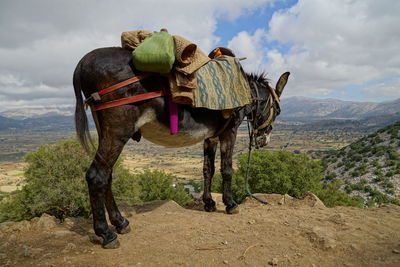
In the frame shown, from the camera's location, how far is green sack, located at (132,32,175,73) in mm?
3713

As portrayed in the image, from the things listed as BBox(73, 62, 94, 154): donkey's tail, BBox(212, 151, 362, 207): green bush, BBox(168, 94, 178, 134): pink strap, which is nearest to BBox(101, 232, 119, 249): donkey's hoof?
BBox(73, 62, 94, 154): donkey's tail

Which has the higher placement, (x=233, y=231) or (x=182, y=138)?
(x=182, y=138)

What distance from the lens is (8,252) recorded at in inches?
150

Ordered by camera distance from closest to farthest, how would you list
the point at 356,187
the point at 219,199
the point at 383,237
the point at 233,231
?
the point at 383,237 < the point at 233,231 < the point at 219,199 < the point at 356,187

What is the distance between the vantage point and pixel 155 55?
371cm

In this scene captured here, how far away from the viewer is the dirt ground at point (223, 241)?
346cm

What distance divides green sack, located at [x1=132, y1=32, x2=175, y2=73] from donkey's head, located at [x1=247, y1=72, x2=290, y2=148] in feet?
9.37

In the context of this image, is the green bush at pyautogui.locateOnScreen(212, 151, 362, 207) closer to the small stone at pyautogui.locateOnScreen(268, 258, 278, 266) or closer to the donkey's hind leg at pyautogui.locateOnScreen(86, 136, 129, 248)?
the small stone at pyautogui.locateOnScreen(268, 258, 278, 266)

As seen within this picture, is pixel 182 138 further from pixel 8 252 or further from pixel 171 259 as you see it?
pixel 8 252

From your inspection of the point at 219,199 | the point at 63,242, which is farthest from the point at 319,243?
the point at 219,199

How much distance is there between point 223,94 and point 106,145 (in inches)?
89.5

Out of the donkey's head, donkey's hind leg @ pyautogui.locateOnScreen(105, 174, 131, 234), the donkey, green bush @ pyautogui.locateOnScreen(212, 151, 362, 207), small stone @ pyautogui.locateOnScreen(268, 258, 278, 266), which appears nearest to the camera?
small stone @ pyautogui.locateOnScreen(268, 258, 278, 266)

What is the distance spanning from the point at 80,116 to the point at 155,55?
63.1 inches

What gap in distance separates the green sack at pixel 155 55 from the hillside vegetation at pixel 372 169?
2386 centimetres
